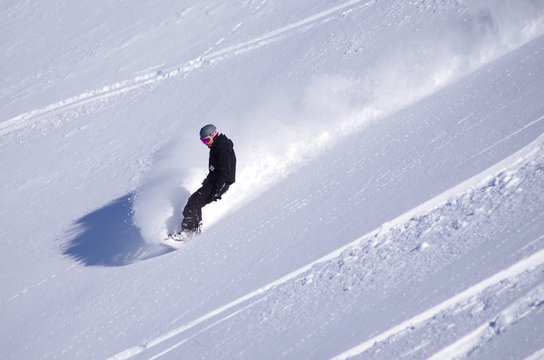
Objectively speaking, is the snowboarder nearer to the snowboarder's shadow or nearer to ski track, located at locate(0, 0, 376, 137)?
the snowboarder's shadow

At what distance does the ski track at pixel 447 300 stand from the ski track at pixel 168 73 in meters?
6.74

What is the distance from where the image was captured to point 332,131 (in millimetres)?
7684

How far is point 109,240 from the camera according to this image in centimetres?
719

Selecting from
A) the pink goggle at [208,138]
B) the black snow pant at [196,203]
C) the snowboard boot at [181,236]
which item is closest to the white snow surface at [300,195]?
the snowboard boot at [181,236]

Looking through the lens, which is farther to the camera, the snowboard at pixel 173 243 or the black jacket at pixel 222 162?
the snowboard at pixel 173 243

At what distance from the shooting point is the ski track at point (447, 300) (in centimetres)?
386

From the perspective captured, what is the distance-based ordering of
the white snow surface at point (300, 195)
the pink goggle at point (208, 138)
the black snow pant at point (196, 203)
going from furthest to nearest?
the black snow pant at point (196, 203)
the pink goggle at point (208, 138)
the white snow surface at point (300, 195)

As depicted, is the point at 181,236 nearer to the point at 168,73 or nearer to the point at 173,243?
the point at 173,243

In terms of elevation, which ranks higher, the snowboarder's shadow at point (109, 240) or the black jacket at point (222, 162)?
the snowboarder's shadow at point (109, 240)

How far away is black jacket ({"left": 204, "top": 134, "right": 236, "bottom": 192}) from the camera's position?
236 inches

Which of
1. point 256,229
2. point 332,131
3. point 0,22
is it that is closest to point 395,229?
point 256,229

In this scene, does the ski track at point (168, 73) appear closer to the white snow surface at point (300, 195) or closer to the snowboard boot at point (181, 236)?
the white snow surface at point (300, 195)

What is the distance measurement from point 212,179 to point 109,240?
6.65 feet

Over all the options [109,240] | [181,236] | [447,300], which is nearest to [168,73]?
[109,240]
